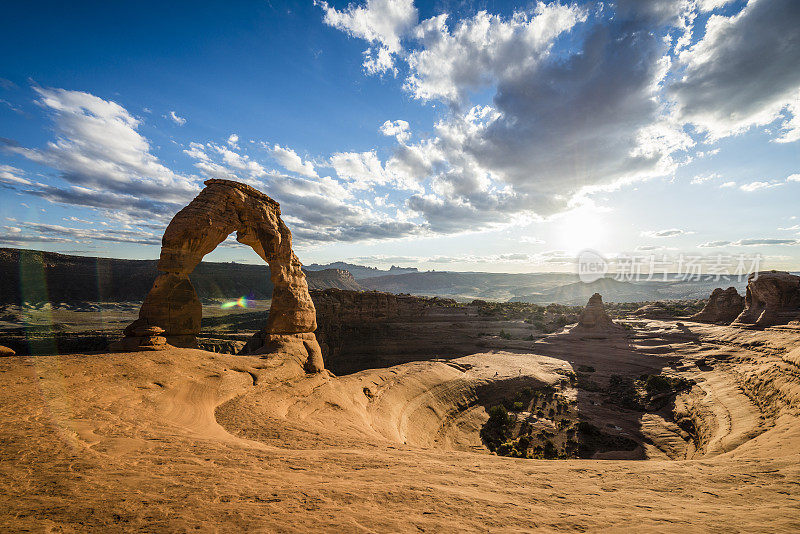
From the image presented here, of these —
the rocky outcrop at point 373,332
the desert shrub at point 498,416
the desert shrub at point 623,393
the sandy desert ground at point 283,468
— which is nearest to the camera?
the sandy desert ground at point 283,468

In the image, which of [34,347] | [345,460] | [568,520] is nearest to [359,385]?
[345,460]

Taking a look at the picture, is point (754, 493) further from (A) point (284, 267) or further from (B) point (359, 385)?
(A) point (284, 267)

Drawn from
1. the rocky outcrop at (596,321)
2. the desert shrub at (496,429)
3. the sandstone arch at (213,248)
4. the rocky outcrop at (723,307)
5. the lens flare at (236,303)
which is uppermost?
the sandstone arch at (213,248)

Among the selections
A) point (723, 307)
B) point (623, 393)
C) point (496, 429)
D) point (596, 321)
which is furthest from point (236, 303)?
point (723, 307)

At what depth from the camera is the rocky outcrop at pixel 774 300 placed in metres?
24.0

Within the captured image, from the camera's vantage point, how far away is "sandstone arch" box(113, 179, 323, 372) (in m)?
13.5

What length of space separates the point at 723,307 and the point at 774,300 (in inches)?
395

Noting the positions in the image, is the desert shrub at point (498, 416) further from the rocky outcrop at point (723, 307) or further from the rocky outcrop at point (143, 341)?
the rocky outcrop at point (723, 307)

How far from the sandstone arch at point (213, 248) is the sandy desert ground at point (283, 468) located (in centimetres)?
313

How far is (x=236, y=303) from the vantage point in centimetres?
9506

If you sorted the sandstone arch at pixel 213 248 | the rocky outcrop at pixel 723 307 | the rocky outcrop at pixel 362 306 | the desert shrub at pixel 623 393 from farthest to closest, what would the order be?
the rocky outcrop at pixel 362 306 → the rocky outcrop at pixel 723 307 → the desert shrub at pixel 623 393 → the sandstone arch at pixel 213 248

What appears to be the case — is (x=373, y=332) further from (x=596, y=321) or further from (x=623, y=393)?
(x=596, y=321)

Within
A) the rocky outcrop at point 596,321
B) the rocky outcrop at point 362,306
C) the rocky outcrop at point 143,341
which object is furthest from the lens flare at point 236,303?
the rocky outcrop at point 596,321

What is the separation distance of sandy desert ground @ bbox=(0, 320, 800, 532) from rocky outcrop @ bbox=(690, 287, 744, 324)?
2790 cm
